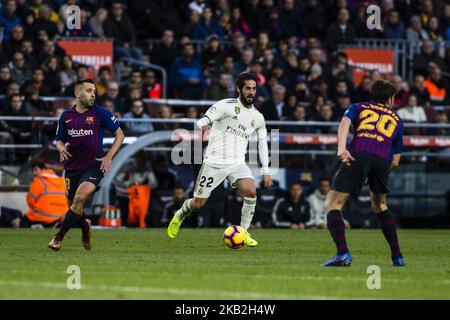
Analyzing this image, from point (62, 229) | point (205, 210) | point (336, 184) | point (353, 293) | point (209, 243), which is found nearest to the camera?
point (353, 293)

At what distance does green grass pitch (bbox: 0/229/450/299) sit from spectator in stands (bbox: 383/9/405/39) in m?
11.6

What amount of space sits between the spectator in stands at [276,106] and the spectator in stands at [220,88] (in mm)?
864

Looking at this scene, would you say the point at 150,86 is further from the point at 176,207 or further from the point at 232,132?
the point at 232,132

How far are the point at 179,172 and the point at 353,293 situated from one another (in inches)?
534

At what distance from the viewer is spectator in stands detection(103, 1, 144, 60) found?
84.8 feet

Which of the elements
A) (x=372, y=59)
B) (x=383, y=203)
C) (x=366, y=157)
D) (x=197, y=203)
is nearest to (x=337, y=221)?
(x=383, y=203)

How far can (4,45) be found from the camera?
78.8ft

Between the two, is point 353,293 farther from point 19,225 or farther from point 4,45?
point 4,45

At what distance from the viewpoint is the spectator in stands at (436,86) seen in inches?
1115

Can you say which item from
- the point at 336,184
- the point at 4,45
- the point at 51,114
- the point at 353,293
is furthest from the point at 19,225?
the point at 353,293

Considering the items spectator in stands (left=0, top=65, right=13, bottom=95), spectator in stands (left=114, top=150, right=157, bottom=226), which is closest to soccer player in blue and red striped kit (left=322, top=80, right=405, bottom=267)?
spectator in stands (left=114, top=150, right=157, bottom=226)

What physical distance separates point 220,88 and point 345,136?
511 inches

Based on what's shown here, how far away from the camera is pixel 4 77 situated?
23.4 m

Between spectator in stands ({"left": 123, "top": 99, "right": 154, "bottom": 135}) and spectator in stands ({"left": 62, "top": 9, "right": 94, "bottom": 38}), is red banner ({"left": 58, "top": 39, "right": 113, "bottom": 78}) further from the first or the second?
spectator in stands ({"left": 123, "top": 99, "right": 154, "bottom": 135})
